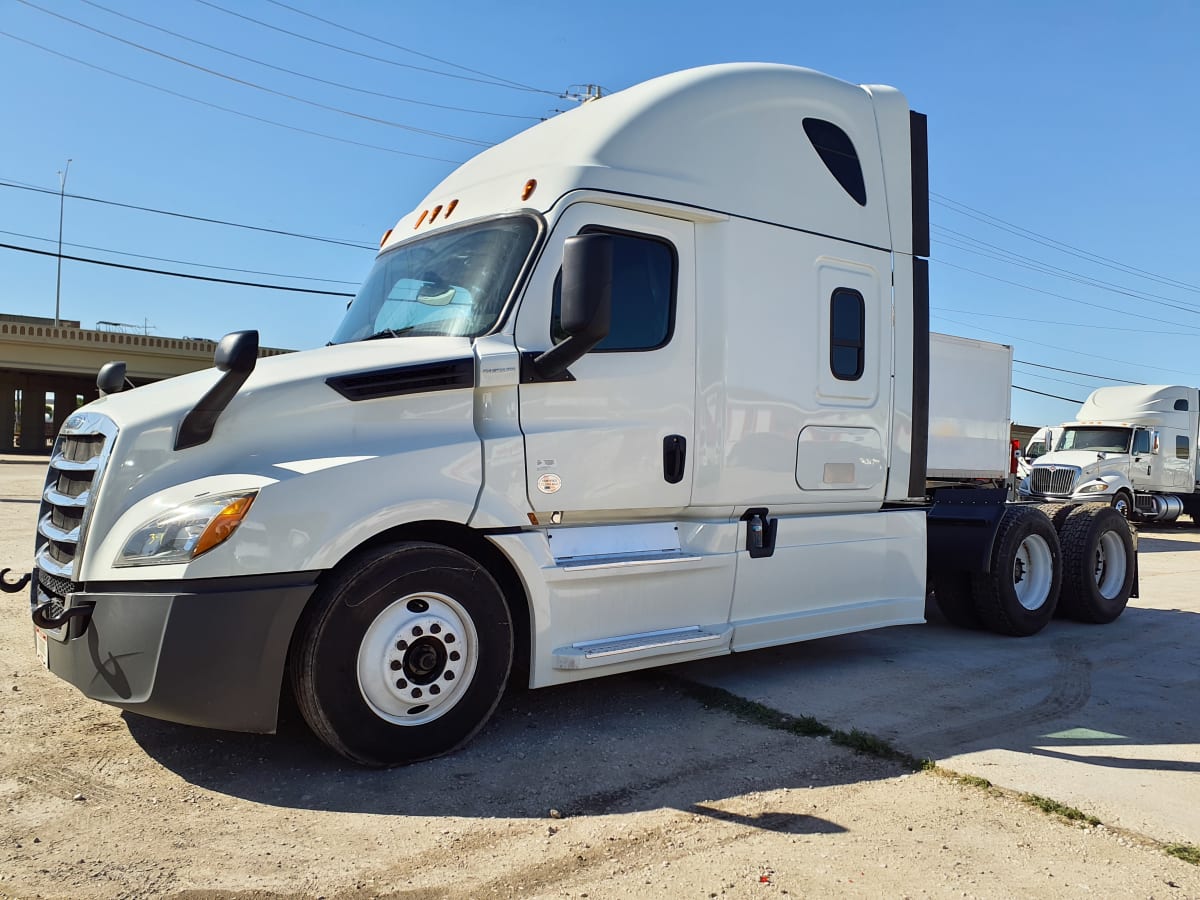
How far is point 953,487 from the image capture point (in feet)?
26.5

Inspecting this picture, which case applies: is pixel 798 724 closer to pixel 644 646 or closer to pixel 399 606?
pixel 644 646

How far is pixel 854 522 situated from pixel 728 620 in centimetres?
131

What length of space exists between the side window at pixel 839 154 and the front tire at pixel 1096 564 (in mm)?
4096

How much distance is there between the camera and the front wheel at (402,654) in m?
4.21

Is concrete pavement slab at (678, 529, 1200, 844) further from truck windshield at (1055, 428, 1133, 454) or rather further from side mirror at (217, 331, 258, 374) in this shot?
truck windshield at (1055, 428, 1133, 454)

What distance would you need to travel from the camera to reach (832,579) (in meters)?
6.32

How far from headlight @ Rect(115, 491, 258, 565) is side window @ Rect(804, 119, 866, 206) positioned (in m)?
4.35

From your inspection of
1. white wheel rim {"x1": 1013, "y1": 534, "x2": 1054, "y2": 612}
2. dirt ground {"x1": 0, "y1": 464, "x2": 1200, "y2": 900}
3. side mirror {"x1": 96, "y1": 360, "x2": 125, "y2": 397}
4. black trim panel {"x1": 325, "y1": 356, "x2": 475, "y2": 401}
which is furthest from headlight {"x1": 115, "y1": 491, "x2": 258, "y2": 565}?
white wheel rim {"x1": 1013, "y1": 534, "x2": 1054, "y2": 612}

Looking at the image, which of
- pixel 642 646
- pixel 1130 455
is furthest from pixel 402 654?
pixel 1130 455

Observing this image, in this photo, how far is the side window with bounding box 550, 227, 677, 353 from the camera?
17.1 ft

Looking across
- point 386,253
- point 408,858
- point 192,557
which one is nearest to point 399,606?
point 192,557

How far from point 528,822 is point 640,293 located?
284 cm

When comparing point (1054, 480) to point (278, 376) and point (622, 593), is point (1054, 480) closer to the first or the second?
point (622, 593)

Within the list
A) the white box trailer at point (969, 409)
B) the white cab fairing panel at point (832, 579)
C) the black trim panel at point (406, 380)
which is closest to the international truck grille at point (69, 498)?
the black trim panel at point (406, 380)
